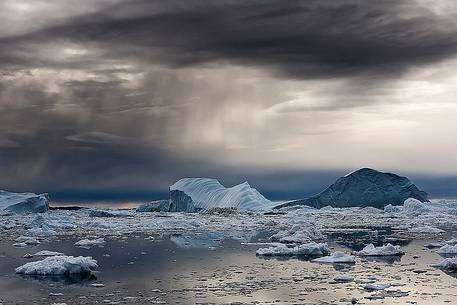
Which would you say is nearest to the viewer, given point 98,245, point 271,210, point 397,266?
point 397,266

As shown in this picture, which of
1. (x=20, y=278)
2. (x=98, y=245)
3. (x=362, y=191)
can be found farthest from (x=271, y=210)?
(x=20, y=278)

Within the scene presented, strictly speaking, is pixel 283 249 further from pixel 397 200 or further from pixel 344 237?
pixel 397 200

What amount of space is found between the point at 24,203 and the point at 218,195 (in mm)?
24567

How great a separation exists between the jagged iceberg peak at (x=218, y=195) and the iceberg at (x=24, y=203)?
55.4 ft

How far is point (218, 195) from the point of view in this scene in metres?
75.5

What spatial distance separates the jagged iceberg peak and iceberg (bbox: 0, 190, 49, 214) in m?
16.9

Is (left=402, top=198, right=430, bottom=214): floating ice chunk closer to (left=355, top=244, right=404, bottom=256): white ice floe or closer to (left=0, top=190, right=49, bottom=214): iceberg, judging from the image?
(left=355, top=244, right=404, bottom=256): white ice floe

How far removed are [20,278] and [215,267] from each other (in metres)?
5.96

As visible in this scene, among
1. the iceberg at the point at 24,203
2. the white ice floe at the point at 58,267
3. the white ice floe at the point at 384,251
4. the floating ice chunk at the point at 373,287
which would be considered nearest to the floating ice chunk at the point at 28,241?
the white ice floe at the point at 58,267

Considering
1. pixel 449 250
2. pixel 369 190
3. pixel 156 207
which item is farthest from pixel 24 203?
pixel 449 250

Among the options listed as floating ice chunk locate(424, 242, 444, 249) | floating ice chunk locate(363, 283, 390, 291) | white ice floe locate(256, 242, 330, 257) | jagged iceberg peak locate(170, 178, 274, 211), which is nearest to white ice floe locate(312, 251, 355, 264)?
white ice floe locate(256, 242, 330, 257)

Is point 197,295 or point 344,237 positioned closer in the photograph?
point 197,295

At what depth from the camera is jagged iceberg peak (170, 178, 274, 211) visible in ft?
239

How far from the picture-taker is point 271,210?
71812 mm
